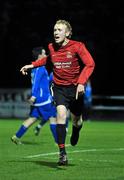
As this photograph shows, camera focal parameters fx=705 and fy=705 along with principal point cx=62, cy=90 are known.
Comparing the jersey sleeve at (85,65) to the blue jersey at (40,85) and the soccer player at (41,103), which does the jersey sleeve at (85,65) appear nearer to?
the blue jersey at (40,85)

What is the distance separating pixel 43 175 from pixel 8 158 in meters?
2.49

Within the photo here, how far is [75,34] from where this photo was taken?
128ft

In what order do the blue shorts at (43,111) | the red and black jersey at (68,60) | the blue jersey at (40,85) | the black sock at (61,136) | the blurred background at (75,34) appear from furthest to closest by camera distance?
the blurred background at (75,34) < the blue shorts at (43,111) < the blue jersey at (40,85) < the red and black jersey at (68,60) < the black sock at (61,136)

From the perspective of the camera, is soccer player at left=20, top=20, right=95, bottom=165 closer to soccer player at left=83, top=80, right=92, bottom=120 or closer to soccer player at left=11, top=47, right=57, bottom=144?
soccer player at left=11, top=47, right=57, bottom=144

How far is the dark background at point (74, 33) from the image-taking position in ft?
126

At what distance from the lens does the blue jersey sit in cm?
1598

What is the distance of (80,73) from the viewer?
38.1ft

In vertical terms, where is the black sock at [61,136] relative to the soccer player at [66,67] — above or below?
below

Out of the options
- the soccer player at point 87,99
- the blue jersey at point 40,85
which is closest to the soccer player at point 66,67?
the blue jersey at point 40,85

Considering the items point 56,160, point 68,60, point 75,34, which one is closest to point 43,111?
point 56,160

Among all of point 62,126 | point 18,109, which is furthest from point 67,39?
point 18,109

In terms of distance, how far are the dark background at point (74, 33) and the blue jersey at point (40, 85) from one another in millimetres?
21785

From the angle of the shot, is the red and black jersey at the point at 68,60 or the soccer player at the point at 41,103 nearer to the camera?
the red and black jersey at the point at 68,60

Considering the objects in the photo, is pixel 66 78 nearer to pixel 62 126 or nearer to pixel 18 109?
pixel 62 126
